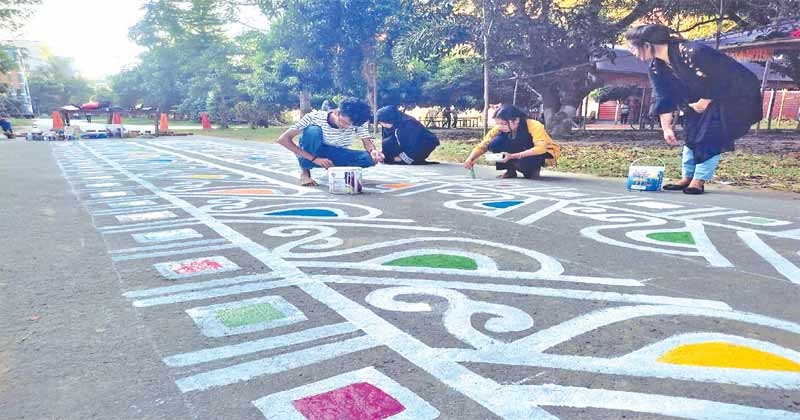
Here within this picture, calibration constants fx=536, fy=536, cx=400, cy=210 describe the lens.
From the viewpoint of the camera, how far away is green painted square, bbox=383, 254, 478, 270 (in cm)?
338

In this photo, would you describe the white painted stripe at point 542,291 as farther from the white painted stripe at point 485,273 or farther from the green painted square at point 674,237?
the green painted square at point 674,237

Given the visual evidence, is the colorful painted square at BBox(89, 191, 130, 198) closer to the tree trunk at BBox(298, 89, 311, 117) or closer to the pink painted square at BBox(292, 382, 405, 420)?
the pink painted square at BBox(292, 382, 405, 420)

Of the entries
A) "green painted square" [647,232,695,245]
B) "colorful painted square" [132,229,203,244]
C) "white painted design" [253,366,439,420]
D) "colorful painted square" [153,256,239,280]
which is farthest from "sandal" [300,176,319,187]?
"white painted design" [253,366,439,420]

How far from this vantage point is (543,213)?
5230mm

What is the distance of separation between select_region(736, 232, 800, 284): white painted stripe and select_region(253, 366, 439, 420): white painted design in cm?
260

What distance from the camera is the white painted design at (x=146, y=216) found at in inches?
190

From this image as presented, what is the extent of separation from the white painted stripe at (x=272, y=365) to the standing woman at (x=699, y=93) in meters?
5.75

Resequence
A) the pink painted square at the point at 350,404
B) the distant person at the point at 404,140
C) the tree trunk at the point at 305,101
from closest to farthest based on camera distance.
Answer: the pink painted square at the point at 350,404 < the distant person at the point at 404,140 < the tree trunk at the point at 305,101

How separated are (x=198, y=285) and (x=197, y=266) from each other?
1.30 feet

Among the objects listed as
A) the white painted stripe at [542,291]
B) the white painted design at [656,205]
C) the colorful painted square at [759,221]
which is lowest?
the colorful painted square at [759,221]

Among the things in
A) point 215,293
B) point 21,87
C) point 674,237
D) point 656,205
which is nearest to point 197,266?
point 215,293

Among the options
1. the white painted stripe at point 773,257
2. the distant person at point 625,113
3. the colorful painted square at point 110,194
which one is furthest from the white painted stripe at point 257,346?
the distant person at point 625,113

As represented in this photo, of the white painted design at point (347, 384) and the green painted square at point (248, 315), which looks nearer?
the white painted design at point (347, 384)

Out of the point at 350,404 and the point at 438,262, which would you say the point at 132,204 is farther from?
the point at 350,404
